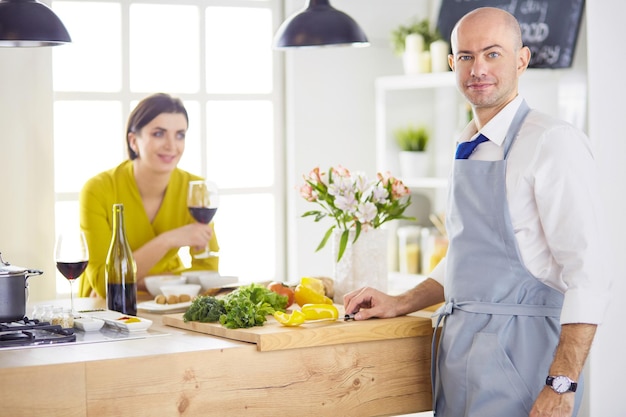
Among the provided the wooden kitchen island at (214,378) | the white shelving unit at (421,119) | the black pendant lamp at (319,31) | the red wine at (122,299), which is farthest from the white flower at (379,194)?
the white shelving unit at (421,119)

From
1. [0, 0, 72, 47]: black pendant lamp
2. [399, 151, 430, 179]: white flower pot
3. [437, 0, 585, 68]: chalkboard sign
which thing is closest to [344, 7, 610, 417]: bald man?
[0, 0, 72, 47]: black pendant lamp

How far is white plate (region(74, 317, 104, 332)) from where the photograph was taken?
2559 millimetres

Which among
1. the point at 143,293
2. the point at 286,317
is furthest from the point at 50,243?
the point at 286,317

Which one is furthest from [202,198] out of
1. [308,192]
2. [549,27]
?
[549,27]

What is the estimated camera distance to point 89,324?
256 centimetres

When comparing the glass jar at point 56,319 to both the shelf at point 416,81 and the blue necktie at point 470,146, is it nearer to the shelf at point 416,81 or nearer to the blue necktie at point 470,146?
the blue necktie at point 470,146

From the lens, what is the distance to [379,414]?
254 centimetres

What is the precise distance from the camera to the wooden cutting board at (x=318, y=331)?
237 centimetres

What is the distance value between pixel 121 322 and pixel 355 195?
2.86ft

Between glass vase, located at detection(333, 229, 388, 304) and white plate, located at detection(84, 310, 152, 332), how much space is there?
73 cm

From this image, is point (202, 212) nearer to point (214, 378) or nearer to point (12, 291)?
point (12, 291)

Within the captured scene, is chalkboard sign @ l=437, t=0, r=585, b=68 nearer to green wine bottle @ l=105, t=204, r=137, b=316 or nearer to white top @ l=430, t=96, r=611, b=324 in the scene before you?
white top @ l=430, t=96, r=611, b=324

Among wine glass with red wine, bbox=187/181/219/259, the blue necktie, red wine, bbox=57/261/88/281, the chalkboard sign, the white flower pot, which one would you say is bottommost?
red wine, bbox=57/261/88/281

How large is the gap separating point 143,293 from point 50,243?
134 centimetres
